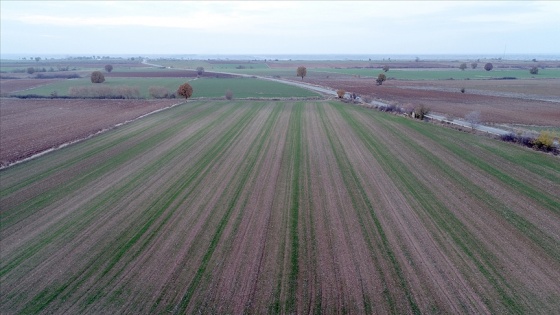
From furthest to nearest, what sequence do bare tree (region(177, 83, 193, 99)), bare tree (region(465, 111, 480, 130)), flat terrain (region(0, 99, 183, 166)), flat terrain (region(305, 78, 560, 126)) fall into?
1. bare tree (region(177, 83, 193, 99))
2. flat terrain (region(305, 78, 560, 126))
3. bare tree (region(465, 111, 480, 130))
4. flat terrain (region(0, 99, 183, 166))

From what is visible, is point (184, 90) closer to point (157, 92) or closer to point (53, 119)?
point (157, 92)

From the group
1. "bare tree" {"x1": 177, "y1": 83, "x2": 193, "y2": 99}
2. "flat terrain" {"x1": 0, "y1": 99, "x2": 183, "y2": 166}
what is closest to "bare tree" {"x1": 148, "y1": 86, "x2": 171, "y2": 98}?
"flat terrain" {"x1": 0, "y1": 99, "x2": 183, "y2": 166}

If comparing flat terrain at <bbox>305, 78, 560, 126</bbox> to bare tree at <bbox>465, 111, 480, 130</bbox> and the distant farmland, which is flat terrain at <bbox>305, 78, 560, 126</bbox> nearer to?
bare tree at <bbox>465, 111, 480, 130</bbox>

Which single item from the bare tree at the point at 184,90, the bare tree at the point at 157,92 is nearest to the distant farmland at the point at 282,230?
the bare tree at the point at 184,90

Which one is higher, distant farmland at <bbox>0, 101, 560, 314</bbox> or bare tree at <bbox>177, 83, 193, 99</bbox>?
bare tree at <bbox>177, 83, 193, 99</bbox>

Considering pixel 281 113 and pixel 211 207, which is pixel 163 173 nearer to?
pixel 211 207

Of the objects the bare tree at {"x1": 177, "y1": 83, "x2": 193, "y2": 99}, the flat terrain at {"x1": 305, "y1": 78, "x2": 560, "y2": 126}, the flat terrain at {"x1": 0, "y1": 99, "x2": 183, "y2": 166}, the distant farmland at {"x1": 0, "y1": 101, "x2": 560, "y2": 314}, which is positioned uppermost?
the bare tree at {"x1": 177, "y1": 83, "x2": 193, "y2": 99}

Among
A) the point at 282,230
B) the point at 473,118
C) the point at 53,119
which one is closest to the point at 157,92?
the point at 53,119
